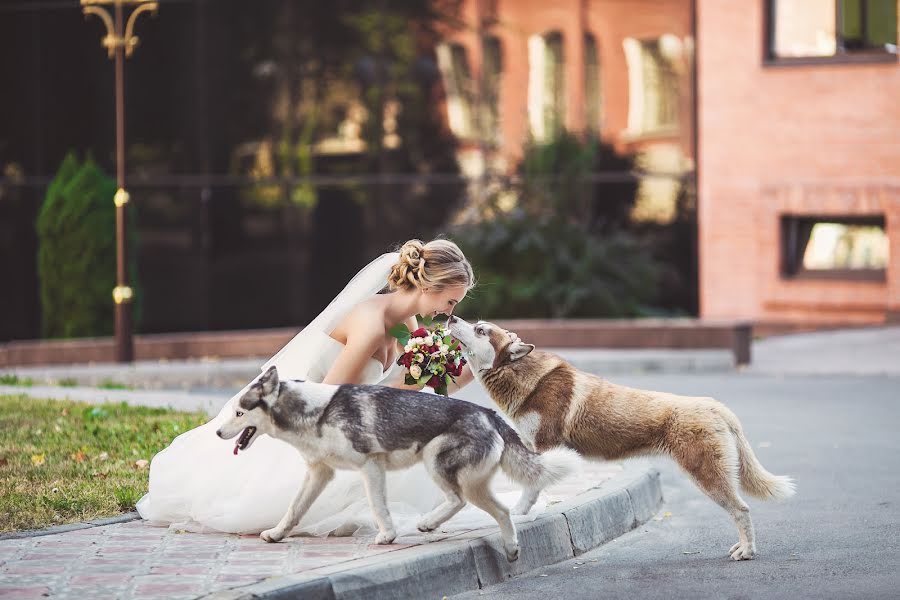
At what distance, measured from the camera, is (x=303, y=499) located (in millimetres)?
6812

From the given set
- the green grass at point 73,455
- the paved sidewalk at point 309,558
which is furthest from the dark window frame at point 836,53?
the paved sidewalk at point 309,558

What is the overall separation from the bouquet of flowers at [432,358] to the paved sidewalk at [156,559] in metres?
0.75

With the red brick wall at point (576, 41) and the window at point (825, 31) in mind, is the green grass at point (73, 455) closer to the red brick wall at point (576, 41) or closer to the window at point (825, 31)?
the red brick wall at point (576, 41)

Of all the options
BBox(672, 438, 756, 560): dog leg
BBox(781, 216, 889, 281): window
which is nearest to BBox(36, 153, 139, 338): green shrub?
BBox(781, 216, 889, 281): window

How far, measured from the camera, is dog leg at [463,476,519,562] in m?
6.51

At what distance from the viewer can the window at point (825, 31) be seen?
2003cm

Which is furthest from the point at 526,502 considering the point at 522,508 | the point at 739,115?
the point at 739,115

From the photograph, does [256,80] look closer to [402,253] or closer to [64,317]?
[64,317]

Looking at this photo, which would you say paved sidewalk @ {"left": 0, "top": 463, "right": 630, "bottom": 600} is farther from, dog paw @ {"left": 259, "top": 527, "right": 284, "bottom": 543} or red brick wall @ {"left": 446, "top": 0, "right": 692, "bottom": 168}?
red brick wall @ {"left": 446, "top": 0, "right": 692, "bottom": 168}

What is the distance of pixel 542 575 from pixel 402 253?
72.7 inches

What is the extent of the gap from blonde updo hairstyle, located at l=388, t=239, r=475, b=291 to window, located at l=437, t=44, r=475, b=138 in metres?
14.5

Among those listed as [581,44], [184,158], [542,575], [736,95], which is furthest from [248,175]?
[542,575]

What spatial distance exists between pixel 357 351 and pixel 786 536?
8.12 ft

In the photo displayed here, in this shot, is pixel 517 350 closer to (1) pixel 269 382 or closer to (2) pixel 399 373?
(2) pixel 399 373
